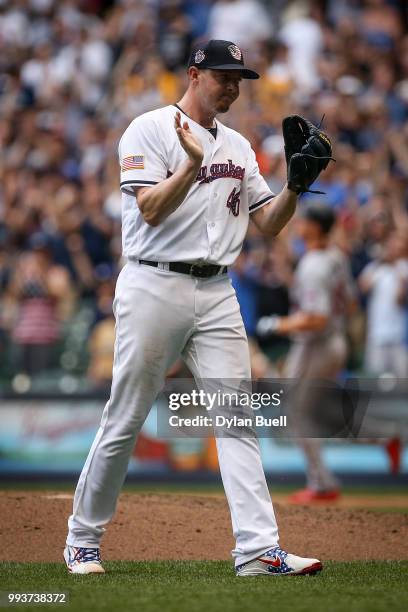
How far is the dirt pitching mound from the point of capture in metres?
6.74

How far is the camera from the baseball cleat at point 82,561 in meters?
5.67

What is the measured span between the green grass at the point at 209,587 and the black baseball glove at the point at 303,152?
183cm

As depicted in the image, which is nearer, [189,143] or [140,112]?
[189,143]

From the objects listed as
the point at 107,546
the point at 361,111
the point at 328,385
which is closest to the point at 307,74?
the point at 361,111

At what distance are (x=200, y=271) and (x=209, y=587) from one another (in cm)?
144

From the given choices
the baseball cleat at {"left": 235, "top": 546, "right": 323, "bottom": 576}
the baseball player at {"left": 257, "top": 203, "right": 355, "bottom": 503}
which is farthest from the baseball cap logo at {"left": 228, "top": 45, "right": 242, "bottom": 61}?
the baseball player at {"left": 257, "top": 203, "right": 355, "bottom": 503}

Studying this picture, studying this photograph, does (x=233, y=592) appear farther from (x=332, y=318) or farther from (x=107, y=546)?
(x=332, y=318)

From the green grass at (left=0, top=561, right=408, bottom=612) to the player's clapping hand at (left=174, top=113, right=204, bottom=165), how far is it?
1844 mm

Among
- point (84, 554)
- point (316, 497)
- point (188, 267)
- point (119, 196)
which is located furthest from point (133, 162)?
point (119, 196)

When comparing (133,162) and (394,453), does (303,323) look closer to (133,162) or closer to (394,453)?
(394,453)

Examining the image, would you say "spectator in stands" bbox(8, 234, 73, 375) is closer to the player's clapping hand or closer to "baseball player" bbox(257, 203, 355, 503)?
"baseball player" bbox(257, 203, 355, 503)

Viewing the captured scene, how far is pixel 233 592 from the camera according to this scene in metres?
5.04

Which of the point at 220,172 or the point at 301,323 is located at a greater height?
the point at 220,172

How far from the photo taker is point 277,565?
5469 mm
